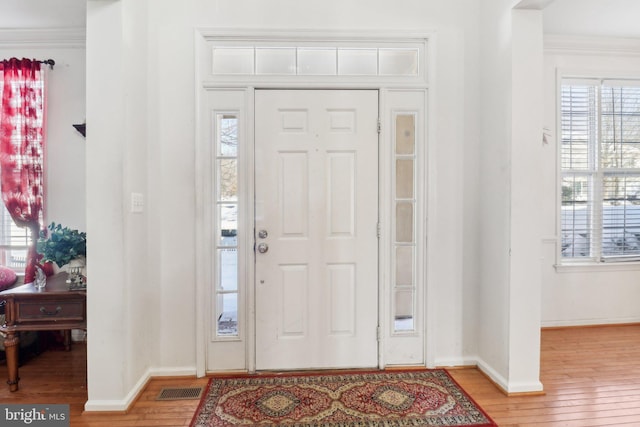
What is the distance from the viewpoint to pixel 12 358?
90.3 inches

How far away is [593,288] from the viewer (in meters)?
3.43

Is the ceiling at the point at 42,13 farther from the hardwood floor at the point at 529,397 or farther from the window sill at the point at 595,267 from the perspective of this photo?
the window sill at the point at 595,267

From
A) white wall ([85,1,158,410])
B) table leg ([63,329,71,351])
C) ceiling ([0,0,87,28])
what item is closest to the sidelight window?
white wall ([85,1,158,410])

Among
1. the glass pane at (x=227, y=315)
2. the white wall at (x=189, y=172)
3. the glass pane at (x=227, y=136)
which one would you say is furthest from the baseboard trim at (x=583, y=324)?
the glass pane at (x=227, y=136)

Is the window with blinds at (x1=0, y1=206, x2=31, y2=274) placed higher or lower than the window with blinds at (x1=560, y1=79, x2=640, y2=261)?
lower

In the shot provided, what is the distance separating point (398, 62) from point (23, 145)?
3.20m

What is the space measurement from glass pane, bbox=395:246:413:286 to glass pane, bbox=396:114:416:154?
0.75 meters

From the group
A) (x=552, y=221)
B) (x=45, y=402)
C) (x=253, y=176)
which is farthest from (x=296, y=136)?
(x=552, y=221)

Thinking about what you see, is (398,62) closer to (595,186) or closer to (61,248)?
(595,186)

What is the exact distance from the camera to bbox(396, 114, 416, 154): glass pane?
103 inches

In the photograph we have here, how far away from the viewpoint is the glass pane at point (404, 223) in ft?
8.63

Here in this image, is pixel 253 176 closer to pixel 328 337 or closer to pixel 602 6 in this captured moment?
pixel 328 337

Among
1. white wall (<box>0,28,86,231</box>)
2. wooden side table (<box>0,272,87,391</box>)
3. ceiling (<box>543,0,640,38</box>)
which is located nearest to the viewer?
wooden side table (<box>0,272,87,391</box>)

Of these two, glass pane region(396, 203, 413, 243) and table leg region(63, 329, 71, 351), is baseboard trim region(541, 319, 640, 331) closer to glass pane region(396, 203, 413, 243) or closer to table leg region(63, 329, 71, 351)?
glass pane region(396, 203, 413, 243)
